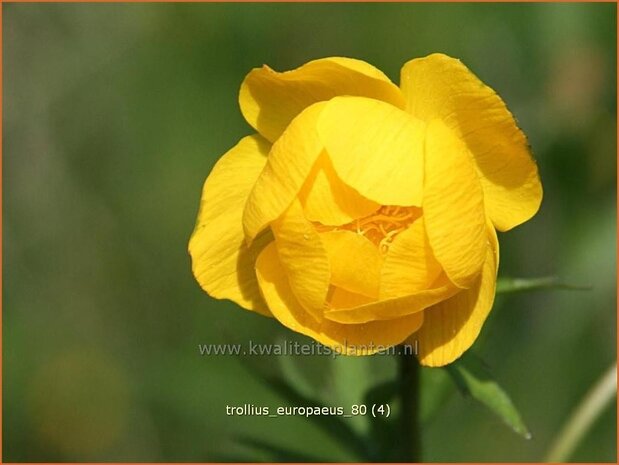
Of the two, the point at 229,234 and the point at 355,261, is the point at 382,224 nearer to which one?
the point at 355,261

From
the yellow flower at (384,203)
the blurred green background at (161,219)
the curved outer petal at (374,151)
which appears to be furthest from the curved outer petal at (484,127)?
the blurred green background at (161,219)

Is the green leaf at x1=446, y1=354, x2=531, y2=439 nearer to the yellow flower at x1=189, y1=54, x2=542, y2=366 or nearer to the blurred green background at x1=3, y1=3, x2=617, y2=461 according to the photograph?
the yellow flower at x1=189, y1=54, x2=542, y2=366

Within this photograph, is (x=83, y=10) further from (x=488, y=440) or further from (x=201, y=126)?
(x=488, y=440)

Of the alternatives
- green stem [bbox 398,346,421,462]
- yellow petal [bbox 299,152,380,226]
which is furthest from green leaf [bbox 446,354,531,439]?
yellow petal [bbox 299,152,380,226]

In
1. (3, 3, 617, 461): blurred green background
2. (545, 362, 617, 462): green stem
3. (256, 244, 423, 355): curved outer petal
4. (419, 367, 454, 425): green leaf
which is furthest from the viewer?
(3, 3, 617, 461): blurred green background

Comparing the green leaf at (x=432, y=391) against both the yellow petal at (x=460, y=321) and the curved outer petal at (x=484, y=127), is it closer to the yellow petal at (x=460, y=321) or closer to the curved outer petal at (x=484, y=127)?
the yellow petal at (x=460, y=321)
